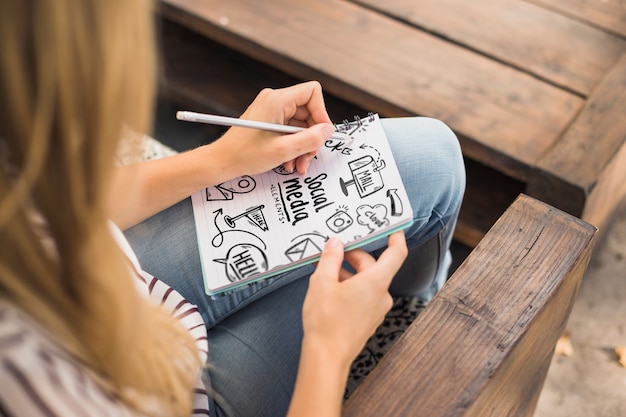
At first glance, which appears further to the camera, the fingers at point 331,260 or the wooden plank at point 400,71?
the wooden plank at point 400,71

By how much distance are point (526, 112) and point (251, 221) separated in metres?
0.61

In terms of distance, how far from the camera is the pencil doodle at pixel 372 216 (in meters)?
0.76

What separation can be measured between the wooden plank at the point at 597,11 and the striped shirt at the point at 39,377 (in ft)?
3.86

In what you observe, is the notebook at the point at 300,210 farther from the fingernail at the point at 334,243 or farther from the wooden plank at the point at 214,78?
the wooden plank at the point at 214,78

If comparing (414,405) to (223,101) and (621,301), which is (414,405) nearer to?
(621,301)

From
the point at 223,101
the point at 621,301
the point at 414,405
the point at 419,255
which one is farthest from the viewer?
the point at 223,101

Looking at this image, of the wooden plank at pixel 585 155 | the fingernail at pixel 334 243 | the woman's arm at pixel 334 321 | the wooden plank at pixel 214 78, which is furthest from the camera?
the wooden plank at pixel 214 78

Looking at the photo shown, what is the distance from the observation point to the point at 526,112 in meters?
1.19

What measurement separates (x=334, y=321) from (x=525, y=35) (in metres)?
0.87

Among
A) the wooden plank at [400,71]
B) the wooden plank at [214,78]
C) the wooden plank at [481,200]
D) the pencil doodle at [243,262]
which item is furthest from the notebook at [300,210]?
the wooden plank at [214,78]

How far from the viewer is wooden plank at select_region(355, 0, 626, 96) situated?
125cm

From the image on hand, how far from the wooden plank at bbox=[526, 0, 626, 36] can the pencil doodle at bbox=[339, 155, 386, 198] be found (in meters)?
0.73

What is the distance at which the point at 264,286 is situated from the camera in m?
0.86

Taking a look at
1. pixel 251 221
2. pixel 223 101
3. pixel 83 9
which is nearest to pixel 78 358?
pixel 83 9
